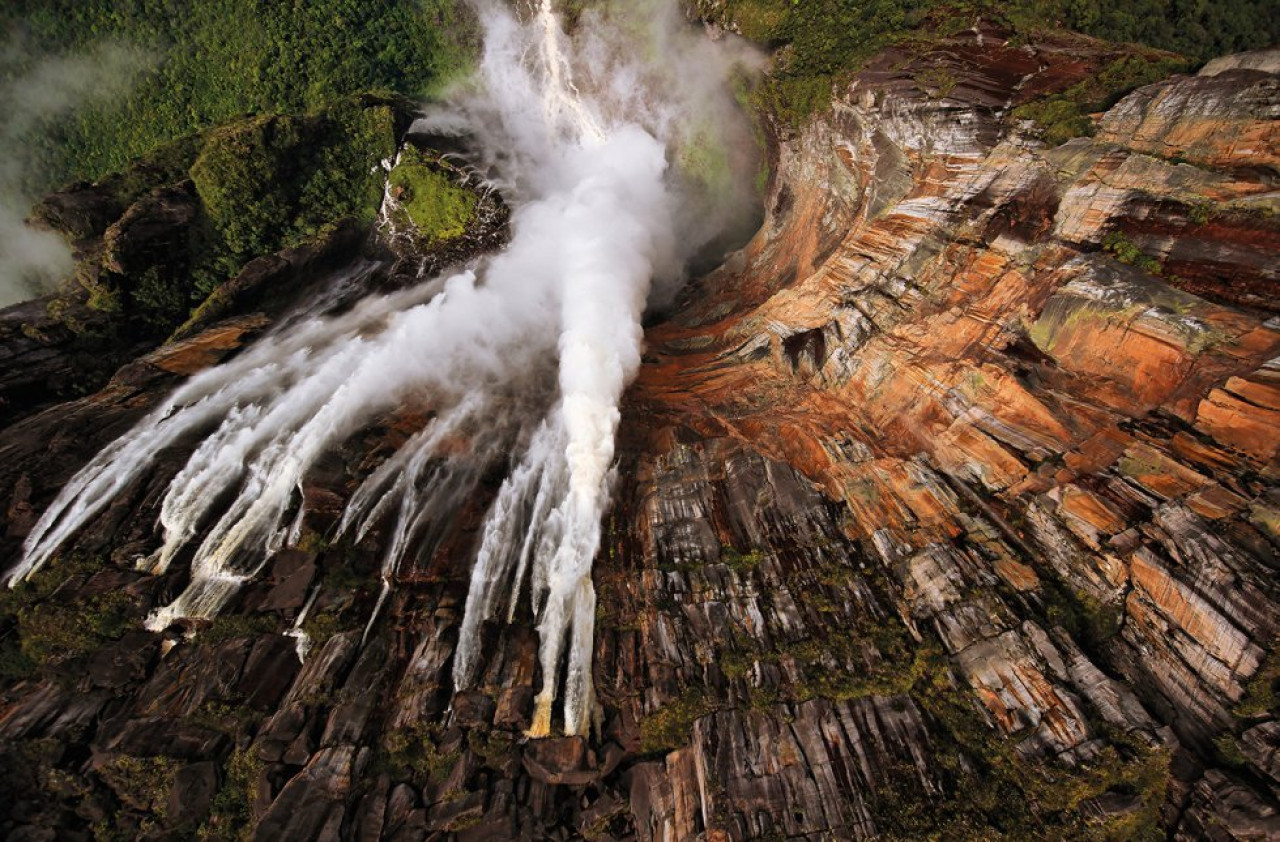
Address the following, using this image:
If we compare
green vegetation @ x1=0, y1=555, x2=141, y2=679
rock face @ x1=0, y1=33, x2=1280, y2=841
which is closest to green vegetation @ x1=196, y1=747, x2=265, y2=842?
rock face @ x1=0, y1=33, x2=1280, y2=841

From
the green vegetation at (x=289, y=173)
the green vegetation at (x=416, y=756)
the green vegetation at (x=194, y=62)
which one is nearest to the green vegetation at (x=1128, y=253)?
the green vegetation at (x=416, y=756)

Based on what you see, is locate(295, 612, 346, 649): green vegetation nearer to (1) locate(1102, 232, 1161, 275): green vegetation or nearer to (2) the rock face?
(2) the rock face

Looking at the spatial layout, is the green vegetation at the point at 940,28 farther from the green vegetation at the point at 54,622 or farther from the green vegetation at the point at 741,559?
the green vegetation at the point at 54,622

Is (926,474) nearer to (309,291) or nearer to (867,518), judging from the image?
(867,518)

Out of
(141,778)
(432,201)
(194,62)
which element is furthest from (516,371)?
(194,62)

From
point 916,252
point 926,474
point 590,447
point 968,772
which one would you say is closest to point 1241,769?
point 968,772

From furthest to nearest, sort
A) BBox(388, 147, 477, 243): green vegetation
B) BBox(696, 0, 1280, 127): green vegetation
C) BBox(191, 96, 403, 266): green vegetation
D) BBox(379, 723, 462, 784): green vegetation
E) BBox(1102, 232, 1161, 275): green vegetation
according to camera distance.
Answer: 1. BBox(388, 147, 477, 243): green vegetation
2. BBox(191, 96, 403, 266): green vegetation
3. BBox(696, 0, 1280, 127): green vegetation
4. BBox(1102, 232, 1161, 275): green vegetation
5. BBox(379, 723, 462, 784): green vegetation
